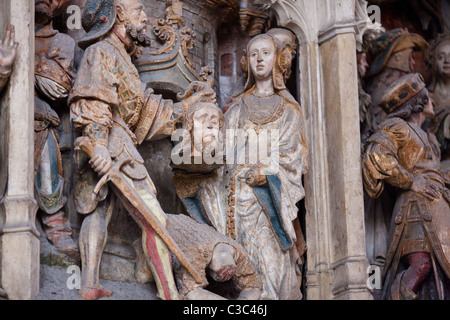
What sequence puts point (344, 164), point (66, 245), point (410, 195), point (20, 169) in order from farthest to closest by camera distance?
point (410, 195) → point (344, 164) → point (66, 245) → point (20, 169)

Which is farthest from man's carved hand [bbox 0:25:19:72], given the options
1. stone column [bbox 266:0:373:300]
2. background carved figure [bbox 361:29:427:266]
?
background carved figure [bbox 361:29:427:266]

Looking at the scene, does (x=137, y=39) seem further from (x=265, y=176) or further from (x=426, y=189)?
(x=426, y=189)

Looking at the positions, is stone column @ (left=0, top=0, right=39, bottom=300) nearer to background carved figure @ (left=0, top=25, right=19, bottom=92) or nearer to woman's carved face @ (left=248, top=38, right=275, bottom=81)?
background carved figure @ (left=0, top=25, right=19, bottom=92)

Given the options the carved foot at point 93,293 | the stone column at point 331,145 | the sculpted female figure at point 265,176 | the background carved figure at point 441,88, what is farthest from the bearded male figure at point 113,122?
the background carved figure at point 441,88

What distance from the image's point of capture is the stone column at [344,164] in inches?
504

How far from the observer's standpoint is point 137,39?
12875 millimetres

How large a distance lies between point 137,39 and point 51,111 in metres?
1.00

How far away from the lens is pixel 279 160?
12961 mm

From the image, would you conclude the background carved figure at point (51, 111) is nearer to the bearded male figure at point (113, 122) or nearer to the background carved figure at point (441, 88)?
the bearded male figure at point (113, 122)

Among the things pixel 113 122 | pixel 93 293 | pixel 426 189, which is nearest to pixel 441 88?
pixel 426 189

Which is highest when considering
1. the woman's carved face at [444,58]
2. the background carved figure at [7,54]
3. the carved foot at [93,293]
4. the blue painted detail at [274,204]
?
the woman's carved face at [444,58]

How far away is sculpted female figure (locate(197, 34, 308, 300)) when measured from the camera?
497 inches

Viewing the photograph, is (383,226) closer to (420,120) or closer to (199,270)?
(420,120)

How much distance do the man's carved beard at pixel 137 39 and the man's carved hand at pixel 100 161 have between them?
1269 millimetres
